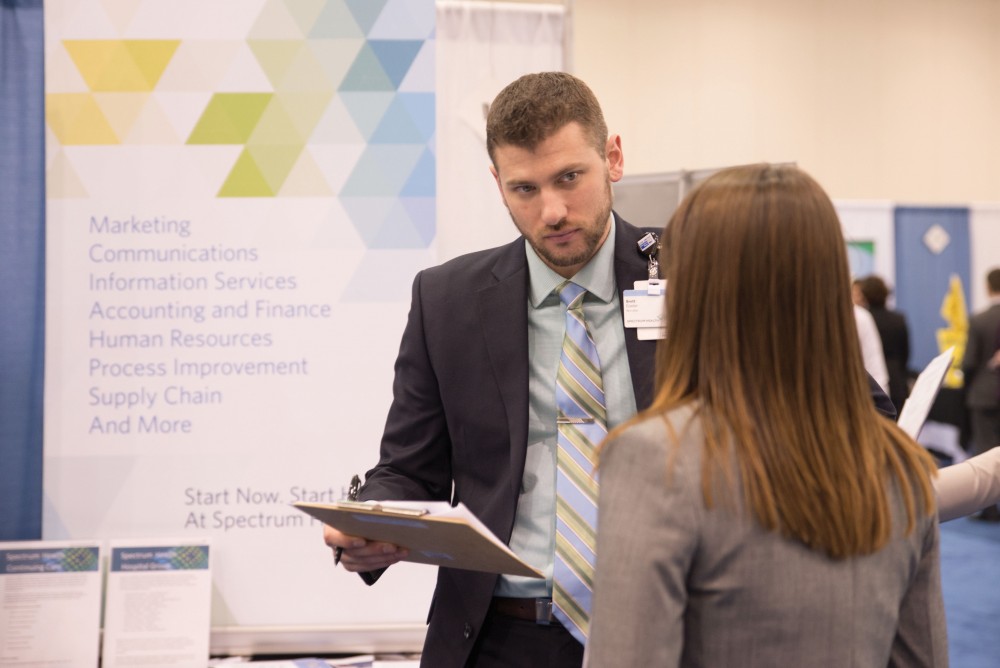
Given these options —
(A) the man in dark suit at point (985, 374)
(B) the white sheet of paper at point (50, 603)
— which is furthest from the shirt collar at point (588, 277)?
(A) the man in dark suit at point (985, 374)

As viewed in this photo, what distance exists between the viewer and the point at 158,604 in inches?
101

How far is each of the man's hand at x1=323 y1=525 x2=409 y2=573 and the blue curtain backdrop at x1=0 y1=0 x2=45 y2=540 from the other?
1.60 meters

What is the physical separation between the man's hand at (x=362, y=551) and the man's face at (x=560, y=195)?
579 mm

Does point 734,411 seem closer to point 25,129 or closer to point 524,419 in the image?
point 524,419

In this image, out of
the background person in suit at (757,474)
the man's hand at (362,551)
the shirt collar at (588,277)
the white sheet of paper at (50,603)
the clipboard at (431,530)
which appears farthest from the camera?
the white sheet of paper at (50,603)

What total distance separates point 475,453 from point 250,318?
1.25 m

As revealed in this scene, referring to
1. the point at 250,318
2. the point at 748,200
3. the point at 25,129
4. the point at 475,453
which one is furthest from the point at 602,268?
the point at 25,129

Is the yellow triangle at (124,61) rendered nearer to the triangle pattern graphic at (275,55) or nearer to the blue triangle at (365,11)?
the triangle pattern graphic at (275,55)

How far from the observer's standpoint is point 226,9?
266cm

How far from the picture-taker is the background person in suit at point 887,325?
6902 mm

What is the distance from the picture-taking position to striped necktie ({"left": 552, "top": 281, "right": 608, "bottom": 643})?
150 cm

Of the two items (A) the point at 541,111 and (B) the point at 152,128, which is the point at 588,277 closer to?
(A) the point at 541,111

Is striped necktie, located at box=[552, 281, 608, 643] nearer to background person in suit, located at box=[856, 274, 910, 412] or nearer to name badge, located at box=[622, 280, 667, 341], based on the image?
name badge, located at box=[622, 280, 667, 341]

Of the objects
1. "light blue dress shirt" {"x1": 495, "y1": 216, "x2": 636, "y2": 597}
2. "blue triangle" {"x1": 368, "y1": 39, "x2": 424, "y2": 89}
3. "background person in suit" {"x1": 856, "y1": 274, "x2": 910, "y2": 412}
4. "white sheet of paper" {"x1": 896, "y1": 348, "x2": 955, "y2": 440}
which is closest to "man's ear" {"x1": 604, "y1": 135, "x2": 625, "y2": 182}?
"light blue dress shirt" {"x1": 495, "y1": 216, "x2": 636, "y2": 597}
